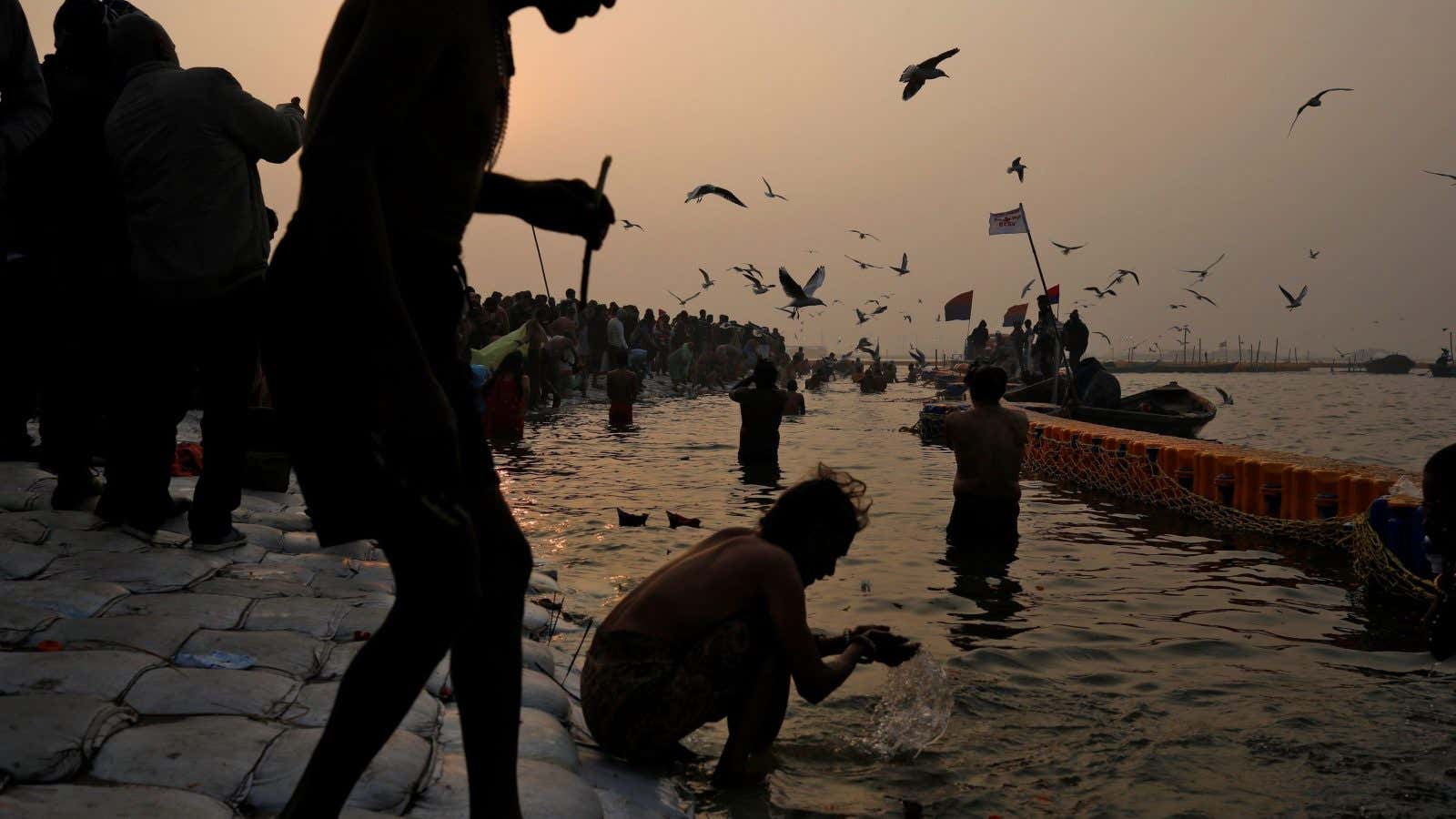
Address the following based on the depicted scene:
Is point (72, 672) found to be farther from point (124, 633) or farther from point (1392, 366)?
point (1392, 366)

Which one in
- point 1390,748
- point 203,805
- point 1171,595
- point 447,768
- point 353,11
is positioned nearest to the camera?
point 353,11

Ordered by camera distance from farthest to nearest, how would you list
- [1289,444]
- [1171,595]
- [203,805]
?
[1289,444], [1171,595], [203,805]

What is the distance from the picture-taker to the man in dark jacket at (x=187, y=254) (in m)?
4.62

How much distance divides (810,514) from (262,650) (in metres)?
1.90

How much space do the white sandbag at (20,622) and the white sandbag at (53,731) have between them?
69 cm

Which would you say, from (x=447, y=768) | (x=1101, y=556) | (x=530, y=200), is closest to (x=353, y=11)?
(x=530, y=200)

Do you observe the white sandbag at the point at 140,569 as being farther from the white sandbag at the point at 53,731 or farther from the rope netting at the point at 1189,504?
the rope netting at the point at 1189,504

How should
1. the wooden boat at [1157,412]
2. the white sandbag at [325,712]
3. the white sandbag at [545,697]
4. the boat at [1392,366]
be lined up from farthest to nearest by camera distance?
the boat at [1392,366]
the wooden boat at [1157,412]
the white sandbag at [545,697]
the white sandbag at [325,712]

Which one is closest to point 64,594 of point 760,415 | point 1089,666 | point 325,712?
point 325,712

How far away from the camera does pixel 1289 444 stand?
2492 cm

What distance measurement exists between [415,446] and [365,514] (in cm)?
16

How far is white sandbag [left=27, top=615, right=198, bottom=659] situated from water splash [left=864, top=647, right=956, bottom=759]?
101 inches

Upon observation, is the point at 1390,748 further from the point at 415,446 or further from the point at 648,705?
the point at 415,446

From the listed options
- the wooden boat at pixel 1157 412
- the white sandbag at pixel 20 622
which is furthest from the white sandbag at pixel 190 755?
the wooden boat at pixel 1157 412
